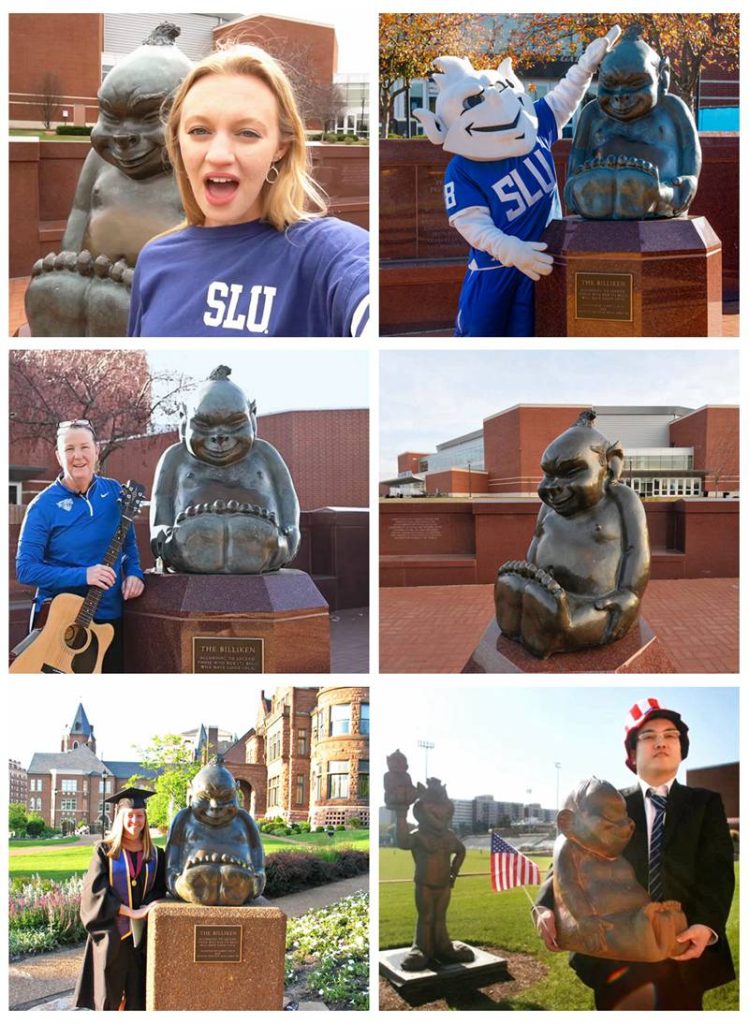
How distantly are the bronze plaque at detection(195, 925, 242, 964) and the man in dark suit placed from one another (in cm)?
125

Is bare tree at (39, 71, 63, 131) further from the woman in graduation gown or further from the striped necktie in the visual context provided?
the striped necktie

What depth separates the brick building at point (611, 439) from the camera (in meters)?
6.83

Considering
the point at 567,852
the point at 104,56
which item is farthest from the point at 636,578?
the point at 104,56

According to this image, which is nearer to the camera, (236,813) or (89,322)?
(236,813)

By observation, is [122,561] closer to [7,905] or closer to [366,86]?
[7,905]

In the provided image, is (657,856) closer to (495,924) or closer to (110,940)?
(495,924)

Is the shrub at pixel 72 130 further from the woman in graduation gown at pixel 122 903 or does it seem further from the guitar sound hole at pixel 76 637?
the woman in graduation gown at pixel 122 903

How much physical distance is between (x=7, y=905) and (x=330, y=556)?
94.3 inches

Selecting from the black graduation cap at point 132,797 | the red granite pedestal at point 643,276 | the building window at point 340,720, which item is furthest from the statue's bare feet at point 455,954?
the red granite pedestal at point 643,276

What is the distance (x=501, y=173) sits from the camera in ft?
18.2

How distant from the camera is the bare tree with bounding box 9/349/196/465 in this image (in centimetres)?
575

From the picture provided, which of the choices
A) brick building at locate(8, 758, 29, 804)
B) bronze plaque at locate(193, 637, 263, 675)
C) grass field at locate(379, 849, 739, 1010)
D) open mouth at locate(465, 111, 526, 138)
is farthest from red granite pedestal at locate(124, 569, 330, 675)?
open mouth at locate(465, 111, 526, 138)

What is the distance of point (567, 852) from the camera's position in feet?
16.0

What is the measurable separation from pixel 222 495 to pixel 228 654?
2.20 feet
